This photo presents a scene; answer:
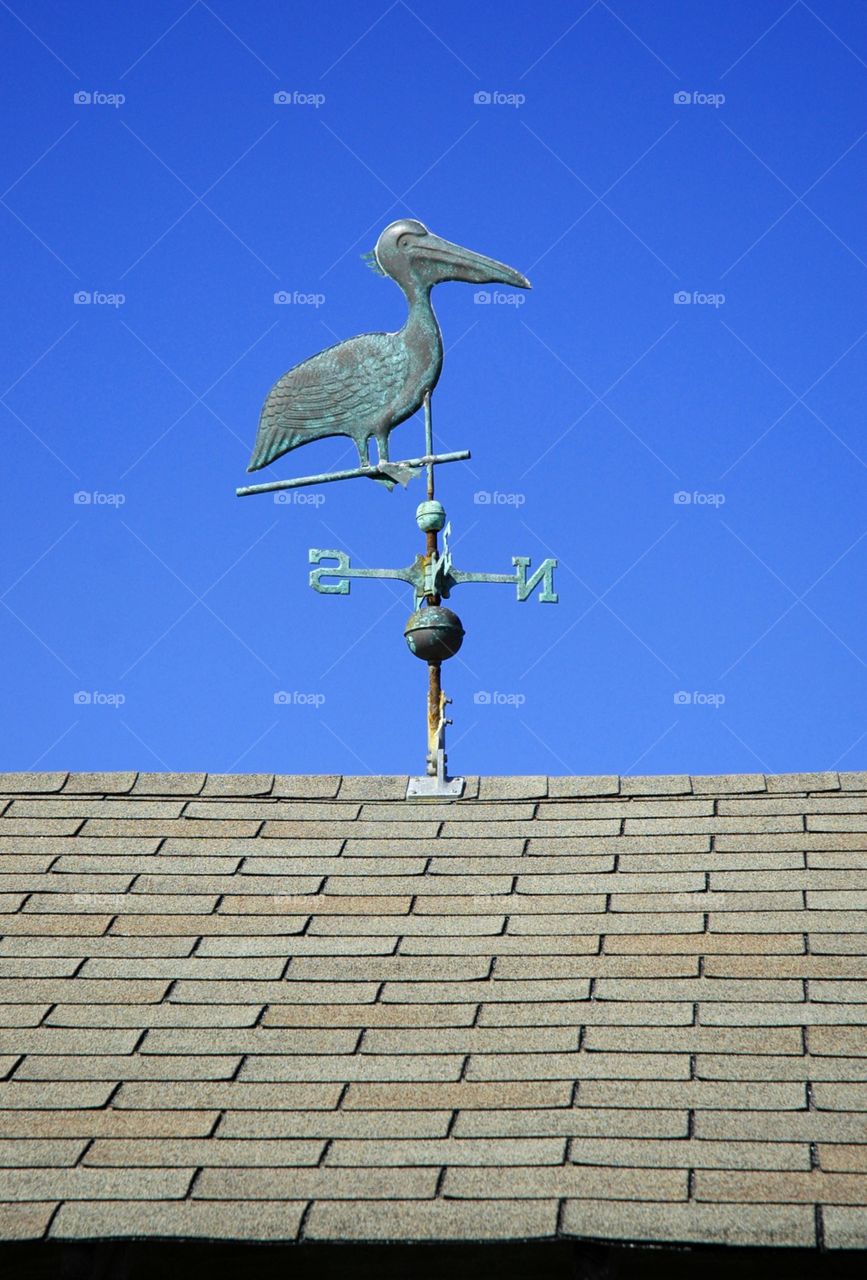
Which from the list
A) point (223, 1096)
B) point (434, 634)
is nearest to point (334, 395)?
point (434, 634)

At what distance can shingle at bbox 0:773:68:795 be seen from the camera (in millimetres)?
6176

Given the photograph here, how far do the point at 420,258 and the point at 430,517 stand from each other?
1361 mm

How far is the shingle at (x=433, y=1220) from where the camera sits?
12.6 feet

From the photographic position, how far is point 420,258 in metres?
7.53

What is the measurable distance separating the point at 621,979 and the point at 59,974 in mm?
1700

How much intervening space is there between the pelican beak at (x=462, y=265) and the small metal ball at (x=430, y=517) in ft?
3.93

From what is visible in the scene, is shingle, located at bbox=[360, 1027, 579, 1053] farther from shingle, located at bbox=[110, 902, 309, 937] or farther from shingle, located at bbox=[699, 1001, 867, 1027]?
shingle, located at bbox=[110, 902, 309, 937]

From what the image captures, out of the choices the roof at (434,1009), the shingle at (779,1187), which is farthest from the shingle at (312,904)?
the shingle at (779,1187)

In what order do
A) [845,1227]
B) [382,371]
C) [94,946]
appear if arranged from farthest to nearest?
[382,371] < [94,946] < [845,1227]

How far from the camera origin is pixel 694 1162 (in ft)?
13.2

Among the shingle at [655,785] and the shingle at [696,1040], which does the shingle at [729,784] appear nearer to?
the shingle at [655,785]

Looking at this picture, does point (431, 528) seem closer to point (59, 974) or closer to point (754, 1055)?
point (59, 974)

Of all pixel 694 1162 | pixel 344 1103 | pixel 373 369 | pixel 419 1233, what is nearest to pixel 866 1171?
pixel 694 1162

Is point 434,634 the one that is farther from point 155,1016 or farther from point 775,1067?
point 775,1067
